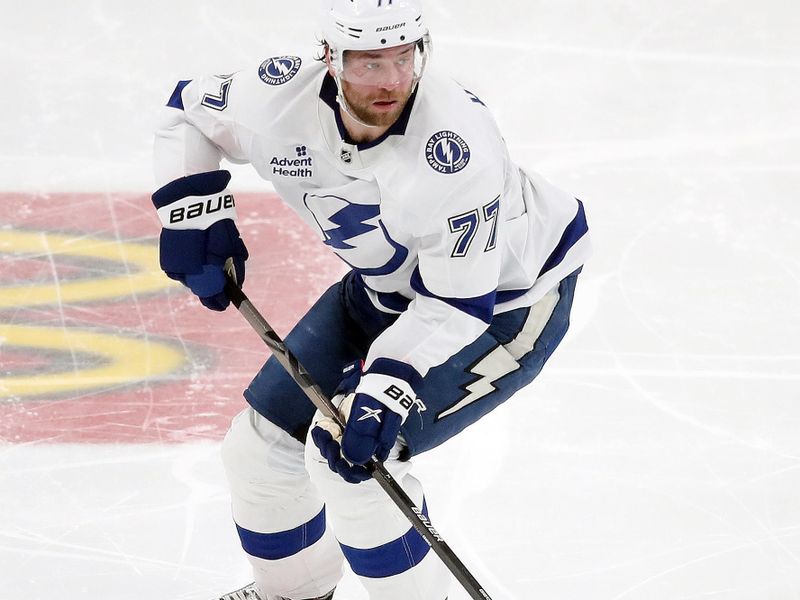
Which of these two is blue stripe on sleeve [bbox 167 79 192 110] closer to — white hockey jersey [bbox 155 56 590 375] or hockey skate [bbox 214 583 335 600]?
white hockey jersey [bbox 155 56 590 375]

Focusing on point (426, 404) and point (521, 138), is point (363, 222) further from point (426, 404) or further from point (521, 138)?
point (521, 138)

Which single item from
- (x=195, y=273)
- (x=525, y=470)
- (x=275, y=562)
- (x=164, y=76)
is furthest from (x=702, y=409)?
(x=164, y=76)

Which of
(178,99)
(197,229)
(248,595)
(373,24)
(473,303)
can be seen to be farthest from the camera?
(248,595)

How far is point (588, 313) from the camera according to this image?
4027 mm

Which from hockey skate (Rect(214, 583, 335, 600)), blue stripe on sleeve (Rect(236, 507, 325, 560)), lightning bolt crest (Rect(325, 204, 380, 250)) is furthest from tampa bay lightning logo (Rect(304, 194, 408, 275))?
hockey skate (Rect(214, 583, 335, 600))

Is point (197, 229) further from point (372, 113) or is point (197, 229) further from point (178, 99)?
point (372, 113)

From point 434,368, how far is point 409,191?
0.42m

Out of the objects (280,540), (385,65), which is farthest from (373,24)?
(280,540)

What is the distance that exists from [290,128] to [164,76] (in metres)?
2.63

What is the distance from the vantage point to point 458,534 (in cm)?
328

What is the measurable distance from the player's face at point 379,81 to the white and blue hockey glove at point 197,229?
18.2 inches

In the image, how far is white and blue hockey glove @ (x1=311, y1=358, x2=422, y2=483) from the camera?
2420 millimetres

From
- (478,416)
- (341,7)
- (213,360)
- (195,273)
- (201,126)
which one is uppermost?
(341,7)

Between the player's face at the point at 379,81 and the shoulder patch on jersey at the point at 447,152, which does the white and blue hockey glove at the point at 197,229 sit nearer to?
the player's face at the point at 379,81
